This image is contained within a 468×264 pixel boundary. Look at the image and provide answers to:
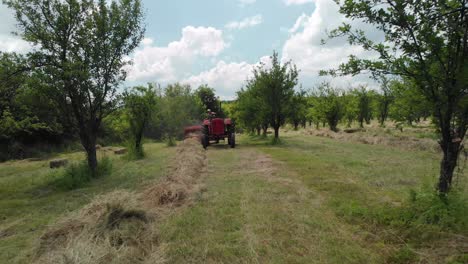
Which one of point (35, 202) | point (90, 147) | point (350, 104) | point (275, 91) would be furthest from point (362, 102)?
point (35, 202)

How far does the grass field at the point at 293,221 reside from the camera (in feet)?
12.1

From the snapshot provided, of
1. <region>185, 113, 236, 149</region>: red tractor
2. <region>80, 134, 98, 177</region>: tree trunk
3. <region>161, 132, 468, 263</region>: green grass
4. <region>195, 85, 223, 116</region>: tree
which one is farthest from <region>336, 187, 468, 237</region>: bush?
<region>195, 85, 223, 116</region>: tree

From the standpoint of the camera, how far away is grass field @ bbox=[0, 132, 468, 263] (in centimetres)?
367

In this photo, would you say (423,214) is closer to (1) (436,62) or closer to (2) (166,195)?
(1) (436,62)

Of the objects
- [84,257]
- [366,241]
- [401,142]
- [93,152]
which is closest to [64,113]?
[93,152]

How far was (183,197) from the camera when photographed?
6.26m

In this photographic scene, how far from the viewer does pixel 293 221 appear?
4.71 meters

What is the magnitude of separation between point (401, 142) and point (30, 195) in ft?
53.1

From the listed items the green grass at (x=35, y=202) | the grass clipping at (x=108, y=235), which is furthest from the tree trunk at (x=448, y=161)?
the green grass at (x=35, y=202)

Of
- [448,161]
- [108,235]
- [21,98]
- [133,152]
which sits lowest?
[108,235]

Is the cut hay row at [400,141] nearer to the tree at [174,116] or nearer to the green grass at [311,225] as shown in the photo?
the green grass at [311,225]

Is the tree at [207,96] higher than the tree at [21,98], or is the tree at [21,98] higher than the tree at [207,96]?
the tree at [207,96]

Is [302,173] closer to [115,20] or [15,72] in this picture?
[115,20]

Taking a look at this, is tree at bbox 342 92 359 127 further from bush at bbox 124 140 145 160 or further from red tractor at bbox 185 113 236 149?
bush at bbox 124 140 145 160
